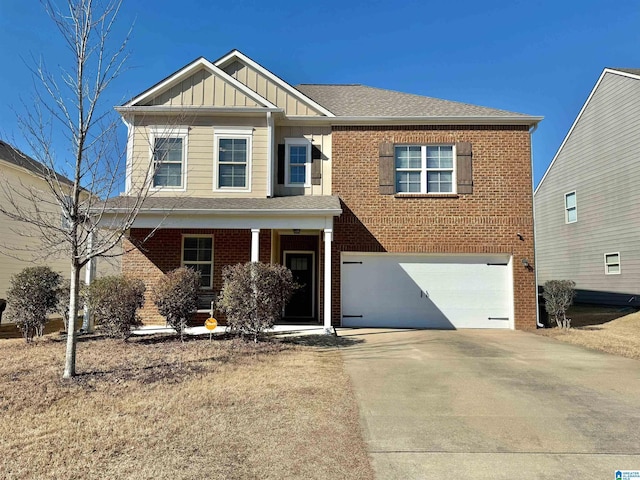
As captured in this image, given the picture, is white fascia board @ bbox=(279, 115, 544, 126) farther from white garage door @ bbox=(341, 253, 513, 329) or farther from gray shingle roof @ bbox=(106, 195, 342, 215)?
white garage door @ bbox=(341, 253, 513, 329)

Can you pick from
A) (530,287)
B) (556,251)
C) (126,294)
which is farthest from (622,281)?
(126,294)

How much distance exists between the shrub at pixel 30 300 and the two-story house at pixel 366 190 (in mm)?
2644

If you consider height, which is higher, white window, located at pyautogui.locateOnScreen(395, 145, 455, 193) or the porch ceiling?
white window, located at pyautogui.locateOnScreen(395, 145, 455, 193)

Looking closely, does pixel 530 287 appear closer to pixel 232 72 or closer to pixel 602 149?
pixel 602 149

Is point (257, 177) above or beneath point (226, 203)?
above

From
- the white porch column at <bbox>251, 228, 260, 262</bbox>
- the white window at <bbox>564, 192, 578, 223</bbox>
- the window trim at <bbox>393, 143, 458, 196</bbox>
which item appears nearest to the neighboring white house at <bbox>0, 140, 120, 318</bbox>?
the white porch column at <bbox>251, 228, 260, 262</bbox>

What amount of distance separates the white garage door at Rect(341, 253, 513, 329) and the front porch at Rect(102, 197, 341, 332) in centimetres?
109

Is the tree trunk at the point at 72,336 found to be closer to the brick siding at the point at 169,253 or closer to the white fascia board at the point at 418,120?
the brick siding at the point at 169,253

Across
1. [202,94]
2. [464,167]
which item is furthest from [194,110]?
[464,167]

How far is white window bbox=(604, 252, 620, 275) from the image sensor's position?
17.0 m

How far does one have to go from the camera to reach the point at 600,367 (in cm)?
742

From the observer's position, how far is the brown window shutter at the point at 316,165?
12641mm

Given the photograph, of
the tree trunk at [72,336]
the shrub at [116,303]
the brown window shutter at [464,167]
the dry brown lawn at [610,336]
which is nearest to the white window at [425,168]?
the brown window shutter at [464,167]

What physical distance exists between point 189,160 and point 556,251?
694 inches
